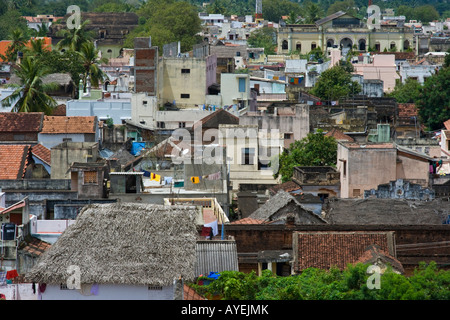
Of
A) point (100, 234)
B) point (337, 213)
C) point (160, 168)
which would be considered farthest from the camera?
point (160, 168)

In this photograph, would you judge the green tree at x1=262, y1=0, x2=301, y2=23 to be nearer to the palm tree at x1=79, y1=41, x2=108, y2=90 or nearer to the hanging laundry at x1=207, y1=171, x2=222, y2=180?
the palm tree at x1=79, y1=41, x2=108, y2=90

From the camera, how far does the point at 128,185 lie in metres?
33.2

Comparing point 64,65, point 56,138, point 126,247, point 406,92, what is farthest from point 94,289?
point 406,92

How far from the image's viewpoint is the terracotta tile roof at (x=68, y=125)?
45.2 meters

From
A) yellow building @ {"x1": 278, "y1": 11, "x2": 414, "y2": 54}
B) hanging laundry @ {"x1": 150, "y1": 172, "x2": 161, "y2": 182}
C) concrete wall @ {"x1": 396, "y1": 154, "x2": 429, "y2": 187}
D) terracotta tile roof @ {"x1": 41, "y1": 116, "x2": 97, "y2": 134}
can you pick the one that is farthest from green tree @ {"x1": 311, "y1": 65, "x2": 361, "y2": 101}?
yellow building @ {"x1": 278, "y1": 11, "x2": 414, "y2": 54}

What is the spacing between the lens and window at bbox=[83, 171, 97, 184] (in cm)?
3312

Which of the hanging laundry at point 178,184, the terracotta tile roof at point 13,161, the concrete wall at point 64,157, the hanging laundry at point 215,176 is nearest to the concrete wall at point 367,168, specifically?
the hanging laundry at point 215,176

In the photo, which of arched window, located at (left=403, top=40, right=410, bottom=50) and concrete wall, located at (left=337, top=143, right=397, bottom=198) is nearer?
concrete wall, located at (left=337, top=143, right=397, bottom=198)

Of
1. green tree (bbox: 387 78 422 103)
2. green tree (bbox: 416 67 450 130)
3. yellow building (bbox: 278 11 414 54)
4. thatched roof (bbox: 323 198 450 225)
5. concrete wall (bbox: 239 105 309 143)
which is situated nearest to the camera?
thatched roof (bbox: 323 198 450 225)

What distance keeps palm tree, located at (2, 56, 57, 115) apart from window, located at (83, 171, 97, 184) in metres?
18.8

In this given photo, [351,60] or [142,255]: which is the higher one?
[351,60]
